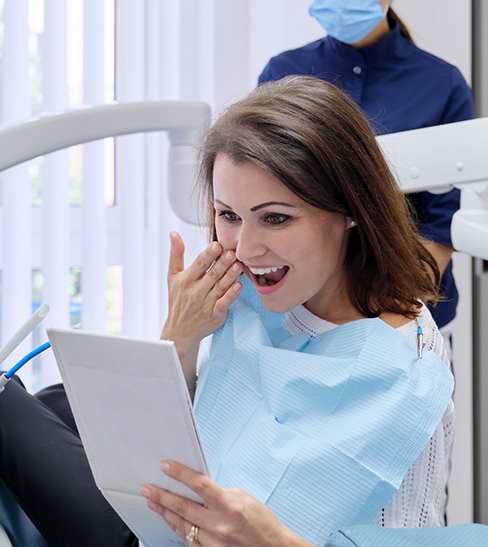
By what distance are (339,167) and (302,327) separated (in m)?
0.30

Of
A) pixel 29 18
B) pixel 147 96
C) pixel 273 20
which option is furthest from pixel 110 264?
pixel 273 20

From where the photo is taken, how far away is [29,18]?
5.32 ft

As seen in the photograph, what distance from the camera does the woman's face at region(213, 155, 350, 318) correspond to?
870mm

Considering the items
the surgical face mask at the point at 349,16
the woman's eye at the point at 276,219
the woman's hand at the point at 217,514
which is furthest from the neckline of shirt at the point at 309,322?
the surgical face mask at the point at 349,16

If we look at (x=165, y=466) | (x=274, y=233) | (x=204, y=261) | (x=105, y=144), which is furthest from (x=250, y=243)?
(x=105, y=144)

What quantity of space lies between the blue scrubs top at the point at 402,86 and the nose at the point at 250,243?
22.1 inches

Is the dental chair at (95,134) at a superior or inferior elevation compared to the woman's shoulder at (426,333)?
superior

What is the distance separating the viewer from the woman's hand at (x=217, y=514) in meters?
0.65

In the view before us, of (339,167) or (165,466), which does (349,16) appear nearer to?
(339,167)

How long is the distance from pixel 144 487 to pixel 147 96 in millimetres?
1375

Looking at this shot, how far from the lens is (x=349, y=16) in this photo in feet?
4.46

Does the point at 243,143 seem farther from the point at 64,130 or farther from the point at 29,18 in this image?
the point at 29,18

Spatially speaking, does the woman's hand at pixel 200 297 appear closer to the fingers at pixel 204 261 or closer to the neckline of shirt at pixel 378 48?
the fingers at pixel 204 261

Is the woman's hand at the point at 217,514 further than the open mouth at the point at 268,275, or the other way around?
the open mouth at the point at 268,275
